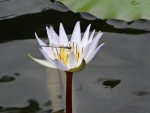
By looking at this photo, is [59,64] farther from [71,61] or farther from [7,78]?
[7,78]

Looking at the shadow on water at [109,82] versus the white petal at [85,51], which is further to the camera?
the shadow on water at [109,82]

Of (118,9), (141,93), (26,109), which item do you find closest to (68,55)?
(26,109)

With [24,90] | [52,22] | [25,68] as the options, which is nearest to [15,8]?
[52,22]

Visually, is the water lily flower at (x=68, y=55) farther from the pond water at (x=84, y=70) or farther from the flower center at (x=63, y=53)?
the pond water at (x=84, y=70)

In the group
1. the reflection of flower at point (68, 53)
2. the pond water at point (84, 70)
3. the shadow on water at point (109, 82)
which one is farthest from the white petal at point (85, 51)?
the shadow on water at point (109, 82)

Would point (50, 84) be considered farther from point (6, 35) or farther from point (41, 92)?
point (6, 35)

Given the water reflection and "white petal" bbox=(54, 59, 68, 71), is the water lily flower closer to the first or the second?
"white petal" bbox=(54, 59, 68, 71)
